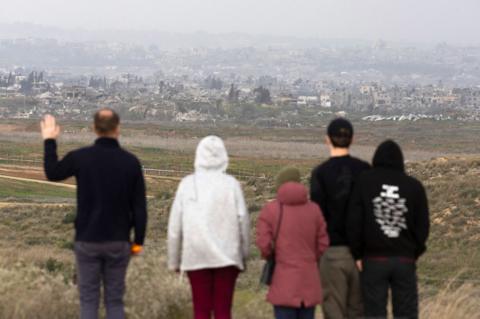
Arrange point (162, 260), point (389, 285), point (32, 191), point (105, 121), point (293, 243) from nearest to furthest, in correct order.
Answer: point (293, 243)
point (105, 121)
point (389, 285)
point (162, 260)
point (32, 191)

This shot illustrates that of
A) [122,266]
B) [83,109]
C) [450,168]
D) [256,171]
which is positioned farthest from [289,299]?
[83,109]

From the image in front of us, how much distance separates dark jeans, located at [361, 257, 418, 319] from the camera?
581 cm

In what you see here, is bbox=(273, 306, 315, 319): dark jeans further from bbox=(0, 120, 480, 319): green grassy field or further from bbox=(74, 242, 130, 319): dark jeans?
bbox=(0, 120, 480, 319): green grassy field

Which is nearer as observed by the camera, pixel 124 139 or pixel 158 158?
pixel 158 158

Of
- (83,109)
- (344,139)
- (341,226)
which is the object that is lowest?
(83,109)

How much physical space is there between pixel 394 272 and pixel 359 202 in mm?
538

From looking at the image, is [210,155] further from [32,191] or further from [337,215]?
[32,191]

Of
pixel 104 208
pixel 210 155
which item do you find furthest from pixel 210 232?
pixel 104 208

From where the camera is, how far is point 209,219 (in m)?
5.80

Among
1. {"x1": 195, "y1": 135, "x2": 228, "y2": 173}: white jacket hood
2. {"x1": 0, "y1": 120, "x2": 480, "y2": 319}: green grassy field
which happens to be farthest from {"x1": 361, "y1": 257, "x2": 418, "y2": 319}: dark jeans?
{"x1": 195, "y1": 135, "x2": 228, "y2": 173}: white jacket hood

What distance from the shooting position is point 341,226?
5957 millimetres

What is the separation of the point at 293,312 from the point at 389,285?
0.73m

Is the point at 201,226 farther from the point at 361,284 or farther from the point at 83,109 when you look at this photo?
the point at 83,109

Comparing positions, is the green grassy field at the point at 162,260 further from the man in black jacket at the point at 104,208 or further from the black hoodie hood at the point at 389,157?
the black hoodie hood at the point at 389,157
